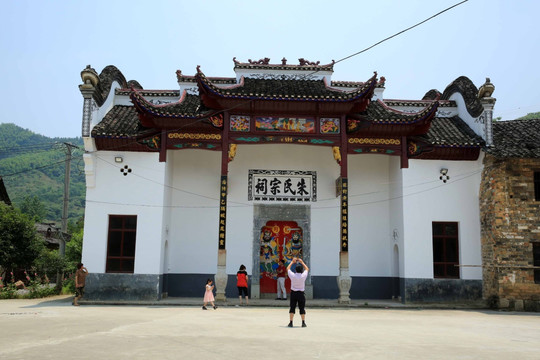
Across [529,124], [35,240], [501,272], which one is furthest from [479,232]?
[35,240]

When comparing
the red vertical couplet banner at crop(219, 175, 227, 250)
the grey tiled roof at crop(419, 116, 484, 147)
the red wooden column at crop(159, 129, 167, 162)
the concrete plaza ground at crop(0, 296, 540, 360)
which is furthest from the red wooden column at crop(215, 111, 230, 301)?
the grey tiled roof at crop(419, 116, 484, 147)

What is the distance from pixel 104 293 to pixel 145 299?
3.46 ft

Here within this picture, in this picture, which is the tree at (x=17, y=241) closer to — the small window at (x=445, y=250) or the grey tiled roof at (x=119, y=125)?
the grey tiled roof at (x=119, y=125)

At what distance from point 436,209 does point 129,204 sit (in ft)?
26.9

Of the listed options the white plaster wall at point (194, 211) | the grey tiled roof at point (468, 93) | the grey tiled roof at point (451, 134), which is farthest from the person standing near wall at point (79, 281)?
the grey tiled roof at point (468, 93)

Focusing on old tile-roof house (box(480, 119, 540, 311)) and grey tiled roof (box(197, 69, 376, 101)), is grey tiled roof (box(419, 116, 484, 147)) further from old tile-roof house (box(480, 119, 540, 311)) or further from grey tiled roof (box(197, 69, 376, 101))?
grey tiled roof (box(197, 69, 376, 101))

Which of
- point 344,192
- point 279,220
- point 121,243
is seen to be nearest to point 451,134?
point 344,192

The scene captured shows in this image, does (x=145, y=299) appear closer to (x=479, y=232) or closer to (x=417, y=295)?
(x=417, y=295)

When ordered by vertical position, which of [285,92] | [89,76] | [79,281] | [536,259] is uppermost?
[89,76]

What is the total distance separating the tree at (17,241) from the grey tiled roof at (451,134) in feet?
41.9

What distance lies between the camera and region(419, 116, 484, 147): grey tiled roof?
12.8 m

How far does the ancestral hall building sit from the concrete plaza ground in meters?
2.15

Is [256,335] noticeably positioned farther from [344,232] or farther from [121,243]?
[121,243]

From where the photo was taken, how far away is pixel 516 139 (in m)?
13.0
